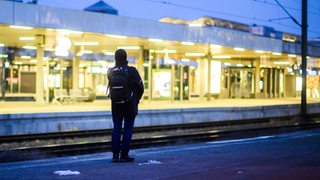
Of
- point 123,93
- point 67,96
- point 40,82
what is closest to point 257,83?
point 67,96

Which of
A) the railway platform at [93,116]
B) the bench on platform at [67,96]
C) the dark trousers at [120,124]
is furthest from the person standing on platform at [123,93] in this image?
the bench on platform at [67,96]

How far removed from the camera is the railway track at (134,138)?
1157 cm

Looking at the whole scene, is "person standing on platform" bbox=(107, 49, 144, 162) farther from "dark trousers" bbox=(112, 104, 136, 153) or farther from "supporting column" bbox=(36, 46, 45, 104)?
"supporting column" bbox=(36, 46, 45, 104)

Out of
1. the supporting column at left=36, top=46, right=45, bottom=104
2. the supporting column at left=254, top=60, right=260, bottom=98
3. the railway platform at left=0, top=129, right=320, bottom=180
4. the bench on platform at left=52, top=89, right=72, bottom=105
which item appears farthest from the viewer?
the supporting column at left=254, top=60, right=260, bottom=98

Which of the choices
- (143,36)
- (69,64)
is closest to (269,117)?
(143,36)

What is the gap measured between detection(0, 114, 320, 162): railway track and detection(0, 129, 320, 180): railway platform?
2478mm

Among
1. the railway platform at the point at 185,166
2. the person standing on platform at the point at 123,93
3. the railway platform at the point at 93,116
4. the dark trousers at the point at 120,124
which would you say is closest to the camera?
the railway platform at the point at 185,166

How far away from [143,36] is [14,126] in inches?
366

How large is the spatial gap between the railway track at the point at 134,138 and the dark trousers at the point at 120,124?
2.70m

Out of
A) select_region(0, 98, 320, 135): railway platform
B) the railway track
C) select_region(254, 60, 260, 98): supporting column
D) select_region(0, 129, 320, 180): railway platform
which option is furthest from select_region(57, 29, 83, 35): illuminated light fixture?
select_region(254, 60, 260, 98): supporting column

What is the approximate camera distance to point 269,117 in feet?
92.0

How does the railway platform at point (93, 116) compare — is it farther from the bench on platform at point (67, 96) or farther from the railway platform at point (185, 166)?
the railway platform at point (185, 166)

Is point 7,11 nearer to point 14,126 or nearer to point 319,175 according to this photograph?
point 14,126

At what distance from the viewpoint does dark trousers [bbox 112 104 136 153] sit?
786 centimetres
